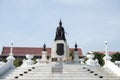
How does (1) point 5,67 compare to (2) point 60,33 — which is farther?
(2) point 60,33

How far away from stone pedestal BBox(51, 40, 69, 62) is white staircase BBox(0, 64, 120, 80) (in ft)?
16.3

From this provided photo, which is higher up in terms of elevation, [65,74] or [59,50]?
[59,50]

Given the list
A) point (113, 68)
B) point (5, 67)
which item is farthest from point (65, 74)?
point (5, 67)

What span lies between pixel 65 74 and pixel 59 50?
8.51 m

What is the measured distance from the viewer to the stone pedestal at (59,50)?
35688 mm

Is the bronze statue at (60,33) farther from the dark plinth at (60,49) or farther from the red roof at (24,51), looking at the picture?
the red roof at (24,51)

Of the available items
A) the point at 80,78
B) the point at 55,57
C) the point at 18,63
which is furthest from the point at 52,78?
the point at 18,63

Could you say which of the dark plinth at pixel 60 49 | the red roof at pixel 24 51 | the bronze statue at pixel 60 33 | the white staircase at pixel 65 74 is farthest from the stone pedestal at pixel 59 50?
the red roof at pixel 24 51

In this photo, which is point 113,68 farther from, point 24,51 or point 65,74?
point 24,51

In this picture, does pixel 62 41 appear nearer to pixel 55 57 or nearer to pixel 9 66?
pixel 55 57

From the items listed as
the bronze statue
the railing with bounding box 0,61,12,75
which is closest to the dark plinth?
the bronze statue

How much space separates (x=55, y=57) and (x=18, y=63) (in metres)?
26.4

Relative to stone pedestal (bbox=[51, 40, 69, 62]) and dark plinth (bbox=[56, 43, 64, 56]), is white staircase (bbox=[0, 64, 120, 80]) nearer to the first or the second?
stone pedestal (bbox=[51, 40, 69, 62])

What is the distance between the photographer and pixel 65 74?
28000 millimetres
